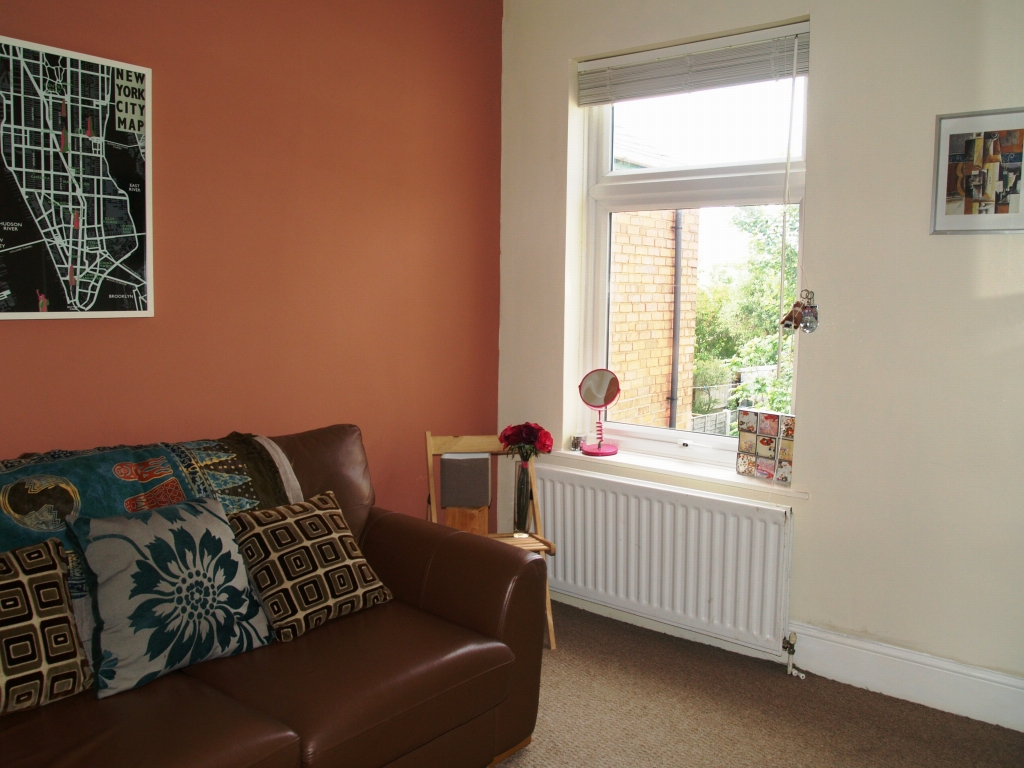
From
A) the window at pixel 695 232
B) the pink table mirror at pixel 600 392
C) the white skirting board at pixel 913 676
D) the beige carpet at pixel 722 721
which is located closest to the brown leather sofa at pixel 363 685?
the beige carpet at pixel 722 721

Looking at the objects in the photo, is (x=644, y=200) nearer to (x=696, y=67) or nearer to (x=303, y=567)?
(x=696, y=67)

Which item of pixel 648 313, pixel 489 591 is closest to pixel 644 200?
pixel 648 313

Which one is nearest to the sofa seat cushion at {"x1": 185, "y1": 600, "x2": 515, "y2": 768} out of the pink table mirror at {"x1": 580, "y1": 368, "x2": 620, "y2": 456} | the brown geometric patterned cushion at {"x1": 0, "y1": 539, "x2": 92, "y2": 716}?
the brown geometric patterned cushion at {"x1": 0, "y1": 539, "x2": 92, "y2": 716}

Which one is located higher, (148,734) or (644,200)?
(644,200)

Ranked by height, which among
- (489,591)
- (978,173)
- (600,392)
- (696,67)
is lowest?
(489,591)

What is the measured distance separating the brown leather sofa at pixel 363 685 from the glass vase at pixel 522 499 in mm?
687

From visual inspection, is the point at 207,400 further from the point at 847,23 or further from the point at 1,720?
the point at 847,23

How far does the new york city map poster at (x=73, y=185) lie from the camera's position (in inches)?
83.2

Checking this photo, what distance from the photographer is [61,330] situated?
2.24 m

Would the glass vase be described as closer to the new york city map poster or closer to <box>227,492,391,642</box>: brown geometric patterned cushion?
<box>227,492,391,642</box>: brown geometric patterned cushion

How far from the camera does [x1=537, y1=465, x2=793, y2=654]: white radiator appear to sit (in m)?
2.89

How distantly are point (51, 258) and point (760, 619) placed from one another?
2.58 m

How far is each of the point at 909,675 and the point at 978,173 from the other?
5.46 ft

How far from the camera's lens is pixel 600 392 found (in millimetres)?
3389
